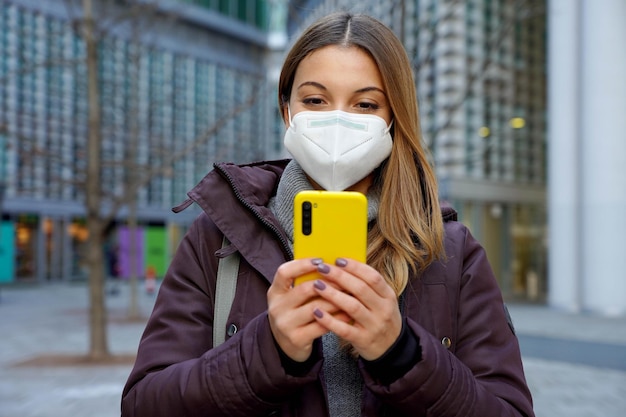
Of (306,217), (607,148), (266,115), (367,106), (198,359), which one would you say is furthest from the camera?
(266,115)

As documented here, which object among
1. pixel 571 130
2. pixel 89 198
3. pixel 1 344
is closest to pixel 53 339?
pixel 1 344

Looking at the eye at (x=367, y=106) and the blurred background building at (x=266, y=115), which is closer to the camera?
the eye at (x=367, y=106)

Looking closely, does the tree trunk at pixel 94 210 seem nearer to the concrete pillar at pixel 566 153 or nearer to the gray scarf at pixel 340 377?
the gray scarf at pixel 340 377

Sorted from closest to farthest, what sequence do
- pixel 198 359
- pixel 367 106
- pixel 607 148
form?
1. pixel 198 359
2. pixel 367 106
3. pixel 607 148

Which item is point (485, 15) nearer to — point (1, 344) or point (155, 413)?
point (1, 344)

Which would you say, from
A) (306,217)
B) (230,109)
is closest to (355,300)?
(306,217)

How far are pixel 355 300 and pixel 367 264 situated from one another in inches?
14.8

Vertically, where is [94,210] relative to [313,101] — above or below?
below

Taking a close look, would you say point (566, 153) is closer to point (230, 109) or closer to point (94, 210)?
point (94, 210)

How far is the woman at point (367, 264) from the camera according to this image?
1411mm

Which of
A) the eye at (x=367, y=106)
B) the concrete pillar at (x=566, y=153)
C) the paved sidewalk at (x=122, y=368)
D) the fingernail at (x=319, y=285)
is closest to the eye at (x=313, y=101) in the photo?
the eye at (x=367, y=106)

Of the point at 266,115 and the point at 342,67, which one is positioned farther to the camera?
the point at 266,115

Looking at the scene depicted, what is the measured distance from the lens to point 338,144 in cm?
166

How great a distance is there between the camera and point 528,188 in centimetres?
2258
